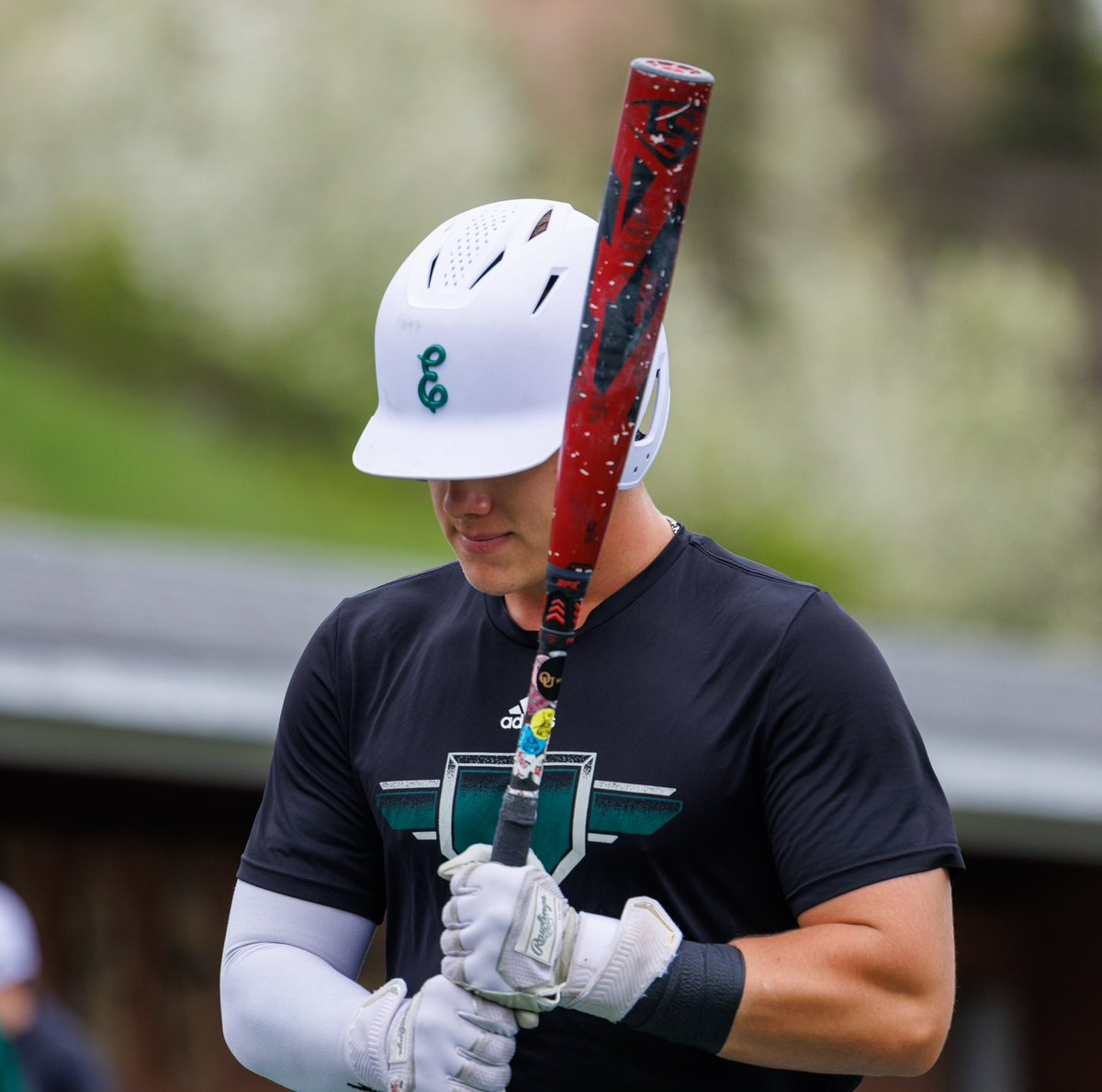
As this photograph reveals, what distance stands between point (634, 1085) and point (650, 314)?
3.20 feet

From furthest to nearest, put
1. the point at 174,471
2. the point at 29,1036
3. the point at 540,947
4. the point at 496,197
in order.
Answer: the point at 496,197 → the point at 174,471 → the point at 29,1036 → the point at 540,947

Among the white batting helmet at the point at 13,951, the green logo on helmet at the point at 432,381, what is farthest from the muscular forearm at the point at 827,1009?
the white batting helmet at the point at 13,951

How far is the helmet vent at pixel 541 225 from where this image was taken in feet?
8.50

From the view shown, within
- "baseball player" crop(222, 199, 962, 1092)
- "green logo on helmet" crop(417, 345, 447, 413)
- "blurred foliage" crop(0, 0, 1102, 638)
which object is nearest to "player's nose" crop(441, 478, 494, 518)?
"baseball player" crop(222, 199, 962, 1092)

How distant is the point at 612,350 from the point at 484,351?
0.21 meters

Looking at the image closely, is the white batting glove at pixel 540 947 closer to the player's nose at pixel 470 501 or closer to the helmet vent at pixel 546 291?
the player's nose at pixel 470 501

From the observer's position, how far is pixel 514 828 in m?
2.36

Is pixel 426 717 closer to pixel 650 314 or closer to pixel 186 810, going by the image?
pixel 650 314

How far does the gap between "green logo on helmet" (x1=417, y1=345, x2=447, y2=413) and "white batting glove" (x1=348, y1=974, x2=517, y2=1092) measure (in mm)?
744

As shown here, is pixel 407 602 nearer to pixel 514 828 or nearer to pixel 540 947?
pixel 514 828

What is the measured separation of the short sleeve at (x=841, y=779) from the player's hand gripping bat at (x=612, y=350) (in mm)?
284

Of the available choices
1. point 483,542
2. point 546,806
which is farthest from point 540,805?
point 483,542

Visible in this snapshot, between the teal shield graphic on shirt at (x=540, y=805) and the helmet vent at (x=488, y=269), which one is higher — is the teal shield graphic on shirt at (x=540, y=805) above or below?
below

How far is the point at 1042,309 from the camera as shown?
27562 mm
